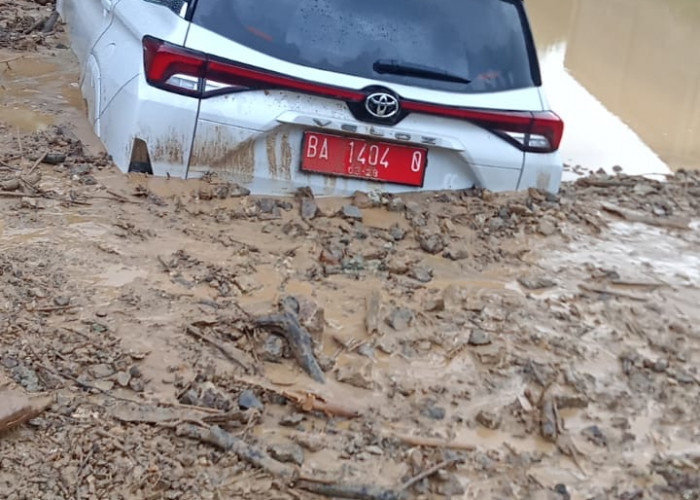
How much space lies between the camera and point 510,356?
12.4 feet

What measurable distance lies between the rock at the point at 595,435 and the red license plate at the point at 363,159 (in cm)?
188

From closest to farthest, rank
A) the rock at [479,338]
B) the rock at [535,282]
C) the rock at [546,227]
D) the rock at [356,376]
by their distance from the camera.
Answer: the rock at [356,376]
the rock at [479,338]
the rock at [535,282]
the rock at [546,227]

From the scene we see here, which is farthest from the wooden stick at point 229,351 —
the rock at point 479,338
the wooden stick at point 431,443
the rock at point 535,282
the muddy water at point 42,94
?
the muddy water at point 42,94

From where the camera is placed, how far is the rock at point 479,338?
3838mm

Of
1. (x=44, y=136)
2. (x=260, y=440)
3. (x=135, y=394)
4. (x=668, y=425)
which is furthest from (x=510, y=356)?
(x=44, y=136)

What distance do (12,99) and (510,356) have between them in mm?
4305

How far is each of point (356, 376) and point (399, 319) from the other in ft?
1.86

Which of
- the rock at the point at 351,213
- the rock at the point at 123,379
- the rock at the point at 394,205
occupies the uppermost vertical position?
the rock at the point at 394,205

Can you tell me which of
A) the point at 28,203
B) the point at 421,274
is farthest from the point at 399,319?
the point at 28,203

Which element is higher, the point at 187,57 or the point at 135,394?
the point at 187,57

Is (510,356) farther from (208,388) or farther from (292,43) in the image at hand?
(292,43)

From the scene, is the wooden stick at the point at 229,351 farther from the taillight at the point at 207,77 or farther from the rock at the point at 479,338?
the taillight at the point at 207,77

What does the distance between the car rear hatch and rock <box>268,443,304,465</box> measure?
77.3 inches

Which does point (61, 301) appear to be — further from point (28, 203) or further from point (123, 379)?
point (28, 203)
